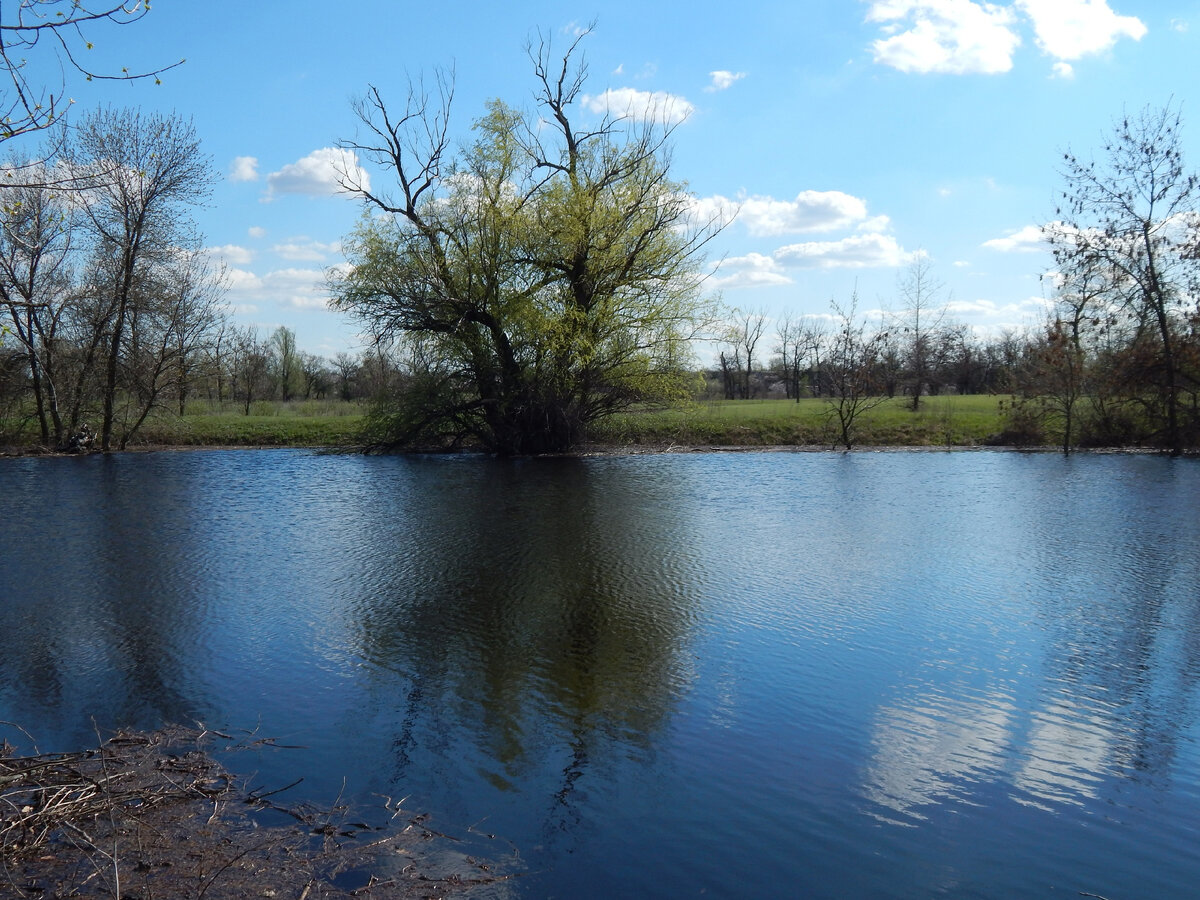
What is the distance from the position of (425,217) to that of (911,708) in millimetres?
24755

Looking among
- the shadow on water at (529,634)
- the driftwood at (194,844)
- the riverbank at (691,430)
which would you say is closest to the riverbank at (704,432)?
the riverbank at (691,430)

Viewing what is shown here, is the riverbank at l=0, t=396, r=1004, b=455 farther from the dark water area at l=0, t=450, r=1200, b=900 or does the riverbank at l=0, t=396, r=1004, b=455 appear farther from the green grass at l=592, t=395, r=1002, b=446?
the dark water area at l=0, t=450, r=1200, b=900

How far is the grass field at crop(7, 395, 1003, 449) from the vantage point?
31484 millimetres

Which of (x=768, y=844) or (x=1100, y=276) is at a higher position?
(x=1100, y=276)

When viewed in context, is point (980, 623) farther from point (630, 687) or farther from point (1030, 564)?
point (630, 687)

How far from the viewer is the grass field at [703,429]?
31.5 meters

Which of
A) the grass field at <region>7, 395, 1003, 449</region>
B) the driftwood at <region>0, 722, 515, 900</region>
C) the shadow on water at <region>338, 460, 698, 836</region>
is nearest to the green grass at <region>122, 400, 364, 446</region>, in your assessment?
the grass field at <region>7, 395, 1003, 449</region>

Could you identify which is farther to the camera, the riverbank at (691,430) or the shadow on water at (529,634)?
the riverbank at (691,430)

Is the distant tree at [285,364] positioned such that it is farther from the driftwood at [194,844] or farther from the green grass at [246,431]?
the driftwood at [194,844]

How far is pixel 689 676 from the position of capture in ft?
25.1

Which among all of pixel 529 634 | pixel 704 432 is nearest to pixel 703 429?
pixel 704 432

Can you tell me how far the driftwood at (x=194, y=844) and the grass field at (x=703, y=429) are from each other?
81.6 ft

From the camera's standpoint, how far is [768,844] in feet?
16.0

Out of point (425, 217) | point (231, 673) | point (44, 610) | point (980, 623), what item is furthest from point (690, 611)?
point (425, 217)
